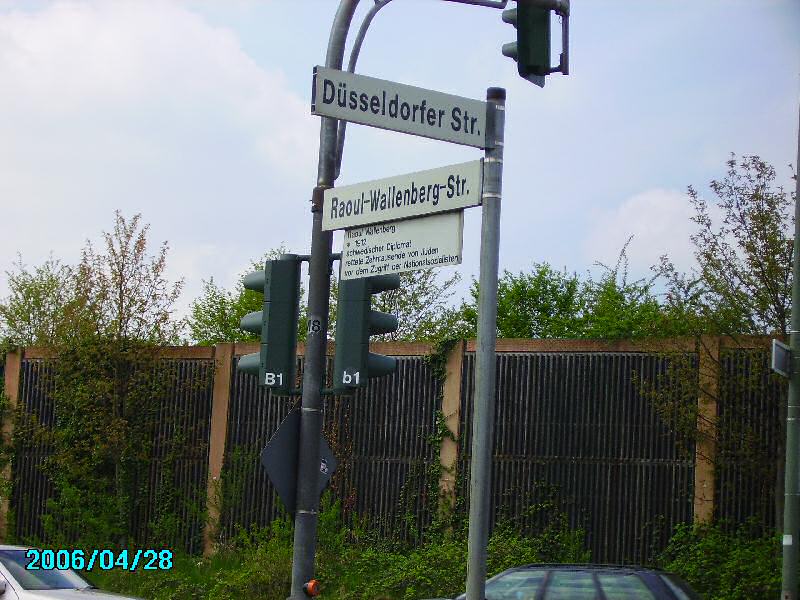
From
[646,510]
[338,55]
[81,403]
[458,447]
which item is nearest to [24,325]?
[81,403]

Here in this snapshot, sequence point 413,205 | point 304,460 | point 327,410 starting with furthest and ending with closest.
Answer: point 327,410 → point 304,460 → point 413,205

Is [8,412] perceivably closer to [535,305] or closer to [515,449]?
[515,449]

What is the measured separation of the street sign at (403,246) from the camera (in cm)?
885

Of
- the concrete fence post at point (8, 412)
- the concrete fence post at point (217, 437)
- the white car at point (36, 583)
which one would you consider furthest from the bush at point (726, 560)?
the concrete fence post at point (8, 412)

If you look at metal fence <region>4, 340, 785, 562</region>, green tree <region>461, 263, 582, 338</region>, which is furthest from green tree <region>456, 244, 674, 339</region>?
metal fence <region>4, 340, 785, 562</region>

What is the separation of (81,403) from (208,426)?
2.70 metres

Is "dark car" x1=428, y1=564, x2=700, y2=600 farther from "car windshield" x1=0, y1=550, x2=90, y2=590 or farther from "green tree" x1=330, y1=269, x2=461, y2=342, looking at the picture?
"green tree" x1=330, y1=269, x2=461, y2=342

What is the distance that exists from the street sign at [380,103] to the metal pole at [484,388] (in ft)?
2.61

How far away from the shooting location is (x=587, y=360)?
22.3 m

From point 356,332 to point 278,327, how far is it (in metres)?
0.70

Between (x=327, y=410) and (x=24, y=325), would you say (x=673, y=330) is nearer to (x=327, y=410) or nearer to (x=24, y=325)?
(x=327, y=410)

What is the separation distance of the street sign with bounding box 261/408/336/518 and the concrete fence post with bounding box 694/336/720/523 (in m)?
12.3

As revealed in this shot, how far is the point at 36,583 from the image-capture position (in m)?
14.7

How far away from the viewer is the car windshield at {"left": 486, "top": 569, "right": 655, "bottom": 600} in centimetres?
1323
